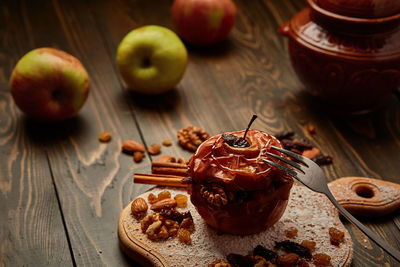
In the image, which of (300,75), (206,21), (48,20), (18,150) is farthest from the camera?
(48,20)

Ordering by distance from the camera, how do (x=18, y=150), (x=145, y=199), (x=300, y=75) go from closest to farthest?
(x=145, y=199), (x=18, y=150), (x=300, y=75)

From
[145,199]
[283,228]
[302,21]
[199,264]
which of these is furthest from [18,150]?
[302,21]

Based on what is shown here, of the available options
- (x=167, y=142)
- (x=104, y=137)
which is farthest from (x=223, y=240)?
(x=104, y=137)

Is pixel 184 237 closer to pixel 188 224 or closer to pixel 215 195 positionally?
pixel 188 224

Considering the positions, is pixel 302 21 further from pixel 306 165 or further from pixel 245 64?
pixel 306 165

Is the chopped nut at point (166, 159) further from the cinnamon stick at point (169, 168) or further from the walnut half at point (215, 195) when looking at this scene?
the walnut half at point (215, 195)

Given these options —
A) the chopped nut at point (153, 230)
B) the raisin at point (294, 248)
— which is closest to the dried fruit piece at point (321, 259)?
the raisin at point (294, 248)
